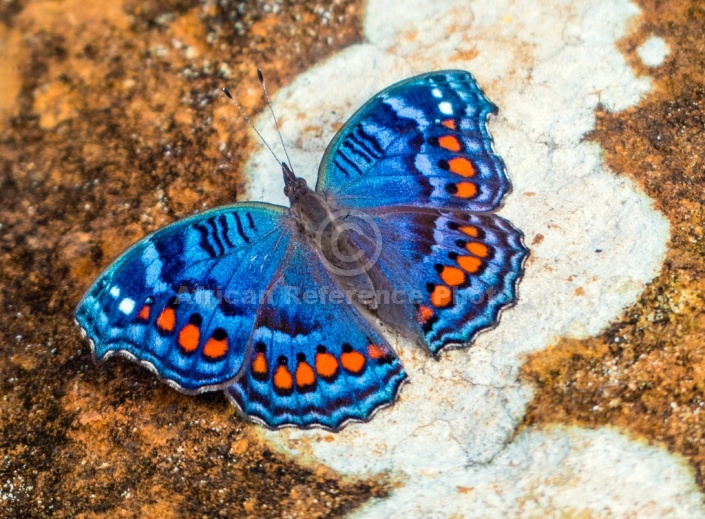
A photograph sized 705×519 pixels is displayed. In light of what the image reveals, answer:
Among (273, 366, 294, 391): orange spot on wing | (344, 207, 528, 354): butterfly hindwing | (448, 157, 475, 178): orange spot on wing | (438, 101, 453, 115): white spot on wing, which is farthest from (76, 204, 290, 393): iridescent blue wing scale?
(438, 101, 453, 115): white spot on wing

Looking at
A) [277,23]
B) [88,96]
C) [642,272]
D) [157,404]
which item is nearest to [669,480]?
[642,272]

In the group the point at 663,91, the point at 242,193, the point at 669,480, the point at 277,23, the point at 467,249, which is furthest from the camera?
the point at 277,23

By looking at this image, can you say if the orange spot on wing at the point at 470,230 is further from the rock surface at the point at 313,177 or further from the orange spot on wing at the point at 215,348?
the orange spot on wing at the point at 215,348

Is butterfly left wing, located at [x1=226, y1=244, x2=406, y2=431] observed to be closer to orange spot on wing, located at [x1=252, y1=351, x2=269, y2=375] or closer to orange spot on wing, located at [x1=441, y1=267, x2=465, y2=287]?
orange spot on wing, located at [x1=252, y1=351, x2=269, y2=375]

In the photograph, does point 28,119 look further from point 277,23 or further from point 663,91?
point 663,91

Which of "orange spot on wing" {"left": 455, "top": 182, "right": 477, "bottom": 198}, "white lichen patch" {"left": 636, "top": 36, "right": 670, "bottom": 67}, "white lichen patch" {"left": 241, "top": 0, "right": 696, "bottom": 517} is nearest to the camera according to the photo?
"white lichen patch" {"left": 241, "top": 0, "right": 696, "bottom": 517}

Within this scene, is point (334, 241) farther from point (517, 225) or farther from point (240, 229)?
point (517, 225)
